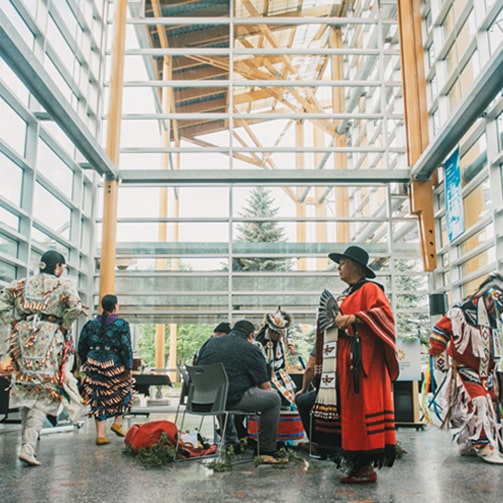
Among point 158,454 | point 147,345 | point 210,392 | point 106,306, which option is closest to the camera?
point 158,454

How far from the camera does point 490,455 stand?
17.1 feet

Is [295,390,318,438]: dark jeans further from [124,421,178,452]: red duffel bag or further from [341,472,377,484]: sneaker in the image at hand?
[341,472,377,484]: sneaker

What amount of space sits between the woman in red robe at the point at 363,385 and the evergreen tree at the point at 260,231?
21.7 feet

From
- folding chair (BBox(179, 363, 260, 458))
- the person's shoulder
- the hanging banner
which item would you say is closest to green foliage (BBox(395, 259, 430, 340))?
the hanging banner

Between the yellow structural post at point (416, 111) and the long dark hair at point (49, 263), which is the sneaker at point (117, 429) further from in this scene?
the yellow structural post at point (416, 111)

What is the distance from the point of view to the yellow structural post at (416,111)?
33.6 feet

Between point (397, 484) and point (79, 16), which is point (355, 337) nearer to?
point (397, 484)

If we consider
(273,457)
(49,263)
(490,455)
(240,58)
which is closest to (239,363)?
(273,457)

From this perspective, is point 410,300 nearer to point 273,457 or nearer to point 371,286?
point 273,457

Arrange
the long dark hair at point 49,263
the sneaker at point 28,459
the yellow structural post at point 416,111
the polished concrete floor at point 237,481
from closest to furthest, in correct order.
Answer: the polished concrete floor at point 237,481 < the sneaker at point 28,459 < the long dark hair at point 49,263 < the yellow structural post at point 416,111

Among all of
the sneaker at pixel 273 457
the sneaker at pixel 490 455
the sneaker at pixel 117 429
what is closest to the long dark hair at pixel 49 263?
the sneaker at pixel 117 429

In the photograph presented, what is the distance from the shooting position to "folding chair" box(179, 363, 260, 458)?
509 centimetres

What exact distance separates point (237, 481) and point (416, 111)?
804 cm

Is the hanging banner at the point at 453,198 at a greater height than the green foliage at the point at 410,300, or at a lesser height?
greater
